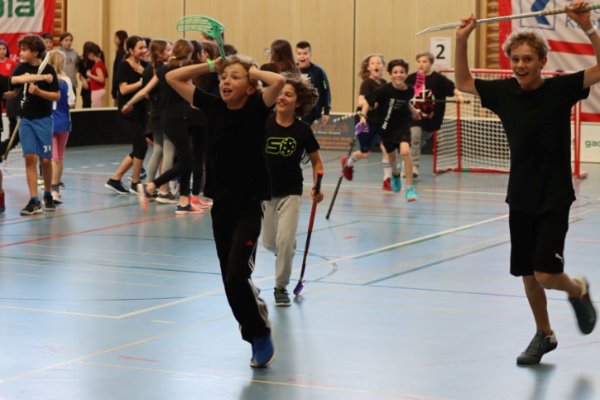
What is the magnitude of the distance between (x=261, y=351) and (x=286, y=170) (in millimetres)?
2257

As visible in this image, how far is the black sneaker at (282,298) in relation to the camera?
27.4 feet

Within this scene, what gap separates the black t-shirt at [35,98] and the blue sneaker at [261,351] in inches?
274

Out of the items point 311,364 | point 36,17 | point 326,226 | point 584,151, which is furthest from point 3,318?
point 36,17

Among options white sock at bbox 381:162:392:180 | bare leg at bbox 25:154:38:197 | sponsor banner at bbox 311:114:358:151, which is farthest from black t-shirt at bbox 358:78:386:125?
sponsor banner at bbox 311:114:358:151

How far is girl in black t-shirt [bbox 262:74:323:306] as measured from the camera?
27.7 feet

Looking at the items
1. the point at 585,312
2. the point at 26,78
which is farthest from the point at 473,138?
the point at 585,312

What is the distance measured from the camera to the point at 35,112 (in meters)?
12.9

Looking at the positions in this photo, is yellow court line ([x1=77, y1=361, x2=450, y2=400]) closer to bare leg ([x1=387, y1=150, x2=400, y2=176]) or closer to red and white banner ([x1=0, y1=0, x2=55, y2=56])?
bare leg ([x1=387, y1=150, x2=400, y2=176])

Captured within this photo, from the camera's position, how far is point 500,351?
6941mm

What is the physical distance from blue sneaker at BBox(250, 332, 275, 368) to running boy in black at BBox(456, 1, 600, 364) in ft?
4.47

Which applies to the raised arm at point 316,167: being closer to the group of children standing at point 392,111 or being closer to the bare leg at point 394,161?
the group of children standing at point 392,111

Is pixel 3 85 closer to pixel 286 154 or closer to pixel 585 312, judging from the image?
pixel 286 154

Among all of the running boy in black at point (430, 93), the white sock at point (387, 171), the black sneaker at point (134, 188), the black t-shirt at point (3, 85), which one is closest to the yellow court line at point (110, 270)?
the black t-shirt at point (3, 85)

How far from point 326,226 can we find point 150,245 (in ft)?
7.17
